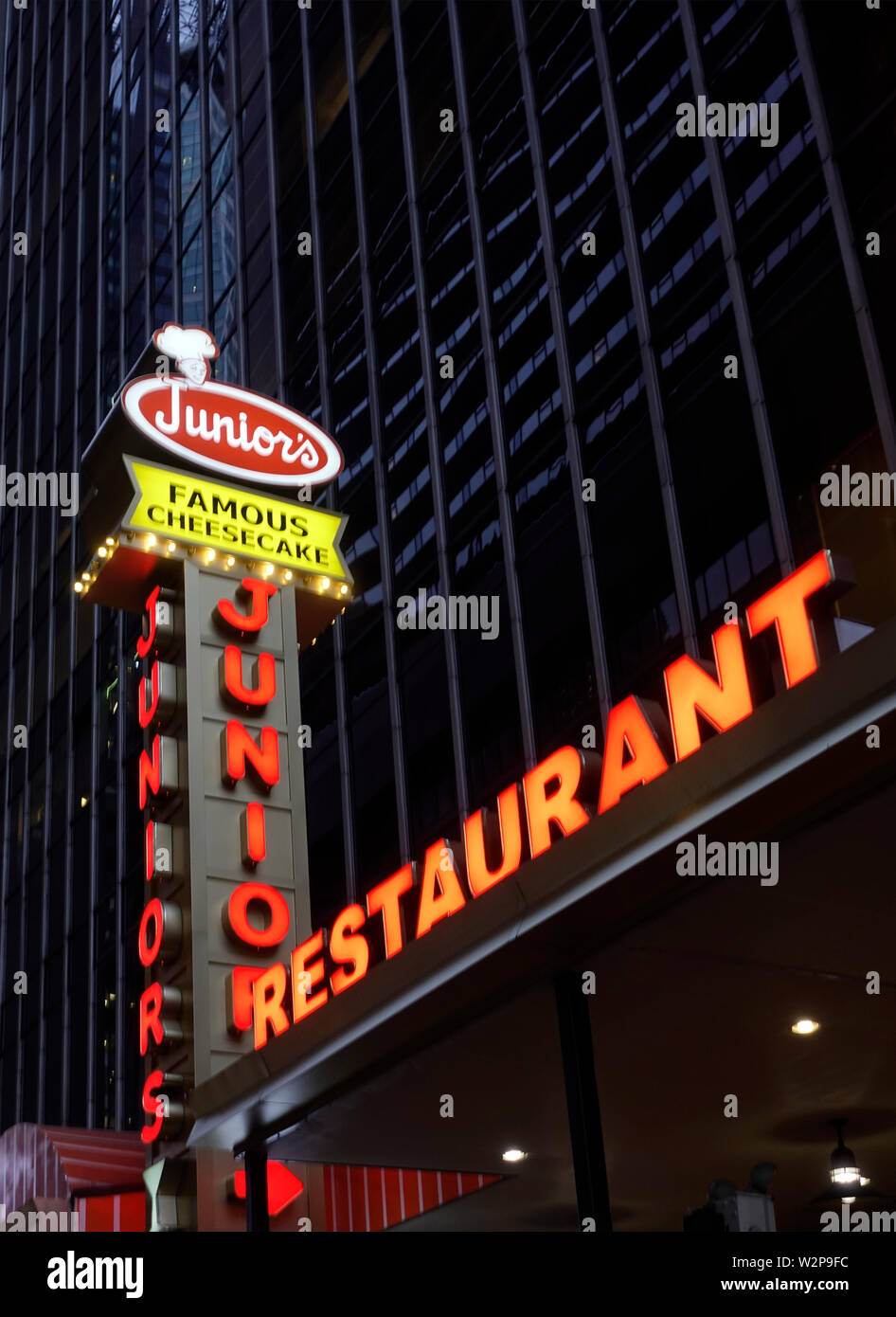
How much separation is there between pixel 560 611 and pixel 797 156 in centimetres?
671

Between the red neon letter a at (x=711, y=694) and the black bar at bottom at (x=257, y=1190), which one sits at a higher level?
the red neon letter a at (x=711, y=694)

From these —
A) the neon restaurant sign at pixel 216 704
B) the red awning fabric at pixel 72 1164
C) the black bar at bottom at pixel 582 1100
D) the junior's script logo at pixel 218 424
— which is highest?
the junior's script logo at pixel 218 424

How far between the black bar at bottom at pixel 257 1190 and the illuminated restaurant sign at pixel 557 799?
4.79 ft

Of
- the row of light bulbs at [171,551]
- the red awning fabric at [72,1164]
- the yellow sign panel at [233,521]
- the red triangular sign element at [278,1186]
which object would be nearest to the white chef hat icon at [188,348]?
the yellow sign panel at [233,521]

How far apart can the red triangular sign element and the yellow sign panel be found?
27.1ft

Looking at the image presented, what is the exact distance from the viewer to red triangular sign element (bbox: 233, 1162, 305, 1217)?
18.0 meters

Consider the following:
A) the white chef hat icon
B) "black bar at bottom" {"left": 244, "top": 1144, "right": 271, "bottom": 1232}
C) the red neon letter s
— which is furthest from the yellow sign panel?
"black bar at bottom" {"left": 244, "top": 1144, "right": 271, "bottom": 1232}

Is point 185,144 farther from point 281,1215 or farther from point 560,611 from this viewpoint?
point 281,1215

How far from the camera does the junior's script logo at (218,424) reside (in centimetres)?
2244

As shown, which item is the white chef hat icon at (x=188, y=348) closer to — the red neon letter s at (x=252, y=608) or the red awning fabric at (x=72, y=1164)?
the red neon letter s at (x=252, y=608)

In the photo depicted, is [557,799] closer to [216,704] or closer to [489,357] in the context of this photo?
[216,704]

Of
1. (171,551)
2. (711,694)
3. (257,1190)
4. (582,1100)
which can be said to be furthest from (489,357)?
(582,1100)
